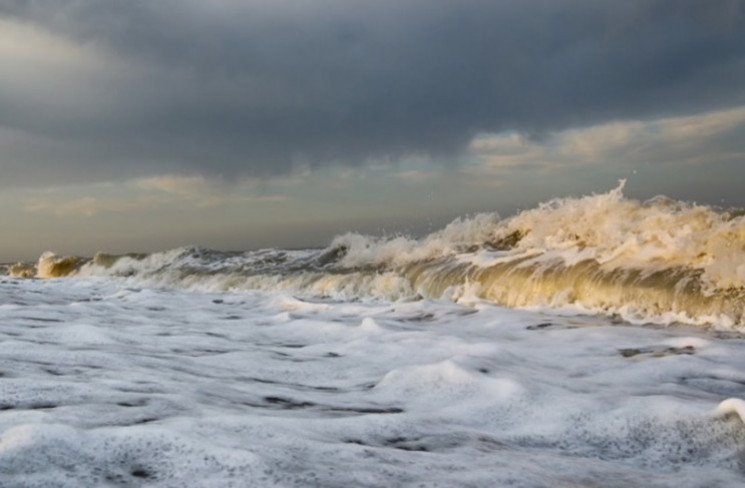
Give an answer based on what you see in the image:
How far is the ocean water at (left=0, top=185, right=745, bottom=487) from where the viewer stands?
2250 millimetres

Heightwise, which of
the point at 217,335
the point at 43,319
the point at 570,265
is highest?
the point at 570,265

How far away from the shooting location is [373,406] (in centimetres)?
335

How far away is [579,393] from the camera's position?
141 inches

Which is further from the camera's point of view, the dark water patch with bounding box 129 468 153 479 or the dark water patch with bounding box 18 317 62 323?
the dark water patch with bounding box 18 317 62 323

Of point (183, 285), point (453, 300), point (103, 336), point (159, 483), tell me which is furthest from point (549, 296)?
point (183, 285)

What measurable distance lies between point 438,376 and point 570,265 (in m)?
4.94

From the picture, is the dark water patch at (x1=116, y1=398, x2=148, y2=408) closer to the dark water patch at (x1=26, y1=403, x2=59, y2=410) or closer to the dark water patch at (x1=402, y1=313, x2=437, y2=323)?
the dark water patch at (x1=26, y1=403, x2=59, y2=410)

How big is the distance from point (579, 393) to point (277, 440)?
1.82 m

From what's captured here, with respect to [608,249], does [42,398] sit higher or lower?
lower

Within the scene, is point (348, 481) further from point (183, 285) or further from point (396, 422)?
point (183, 285)

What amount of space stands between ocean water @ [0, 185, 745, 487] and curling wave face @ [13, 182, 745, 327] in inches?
1.4

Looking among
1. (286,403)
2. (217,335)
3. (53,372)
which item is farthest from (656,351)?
→ (53,372)

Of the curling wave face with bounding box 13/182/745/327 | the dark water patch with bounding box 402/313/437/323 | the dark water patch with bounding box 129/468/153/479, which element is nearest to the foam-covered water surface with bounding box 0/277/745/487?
the dark water patch with bounding box 129/468/153/479

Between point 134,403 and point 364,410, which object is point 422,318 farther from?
point 134,403
